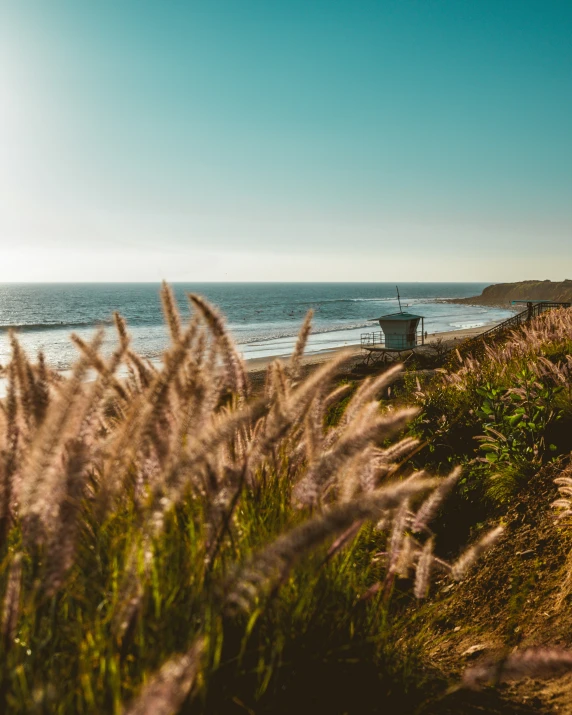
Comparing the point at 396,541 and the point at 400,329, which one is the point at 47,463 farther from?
the point at 400,329

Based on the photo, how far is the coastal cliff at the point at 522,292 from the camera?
5664 inches

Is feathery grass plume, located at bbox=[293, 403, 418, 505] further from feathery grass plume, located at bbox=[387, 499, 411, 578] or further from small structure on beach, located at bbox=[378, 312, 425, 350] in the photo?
small structure on beach, located at bbox=[378, 312, 425, 350]

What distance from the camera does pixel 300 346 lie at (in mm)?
2244

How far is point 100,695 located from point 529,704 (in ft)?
5.33

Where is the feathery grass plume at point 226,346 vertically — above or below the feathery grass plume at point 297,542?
above

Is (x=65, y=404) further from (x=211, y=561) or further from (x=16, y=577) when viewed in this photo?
(x=211, y=561)

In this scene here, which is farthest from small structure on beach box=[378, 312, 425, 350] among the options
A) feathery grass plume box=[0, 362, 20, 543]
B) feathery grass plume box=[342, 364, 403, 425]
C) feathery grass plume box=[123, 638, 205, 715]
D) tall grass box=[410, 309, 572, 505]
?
feathery grass plume box=[123, 638, 205, 715]

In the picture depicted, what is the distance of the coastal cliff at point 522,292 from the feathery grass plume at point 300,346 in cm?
15132

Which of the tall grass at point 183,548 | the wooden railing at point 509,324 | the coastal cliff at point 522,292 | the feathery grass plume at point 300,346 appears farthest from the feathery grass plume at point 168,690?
the coastal cliff at point 522,292

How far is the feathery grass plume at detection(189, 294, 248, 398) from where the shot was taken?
1.82 m

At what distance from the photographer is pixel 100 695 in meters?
1.42

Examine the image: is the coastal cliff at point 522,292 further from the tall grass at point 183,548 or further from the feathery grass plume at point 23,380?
the feathery grass plume at point 23,380

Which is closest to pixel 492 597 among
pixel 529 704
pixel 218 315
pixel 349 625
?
pixel 529 704

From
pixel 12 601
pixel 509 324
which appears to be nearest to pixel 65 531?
pixel 12 601
